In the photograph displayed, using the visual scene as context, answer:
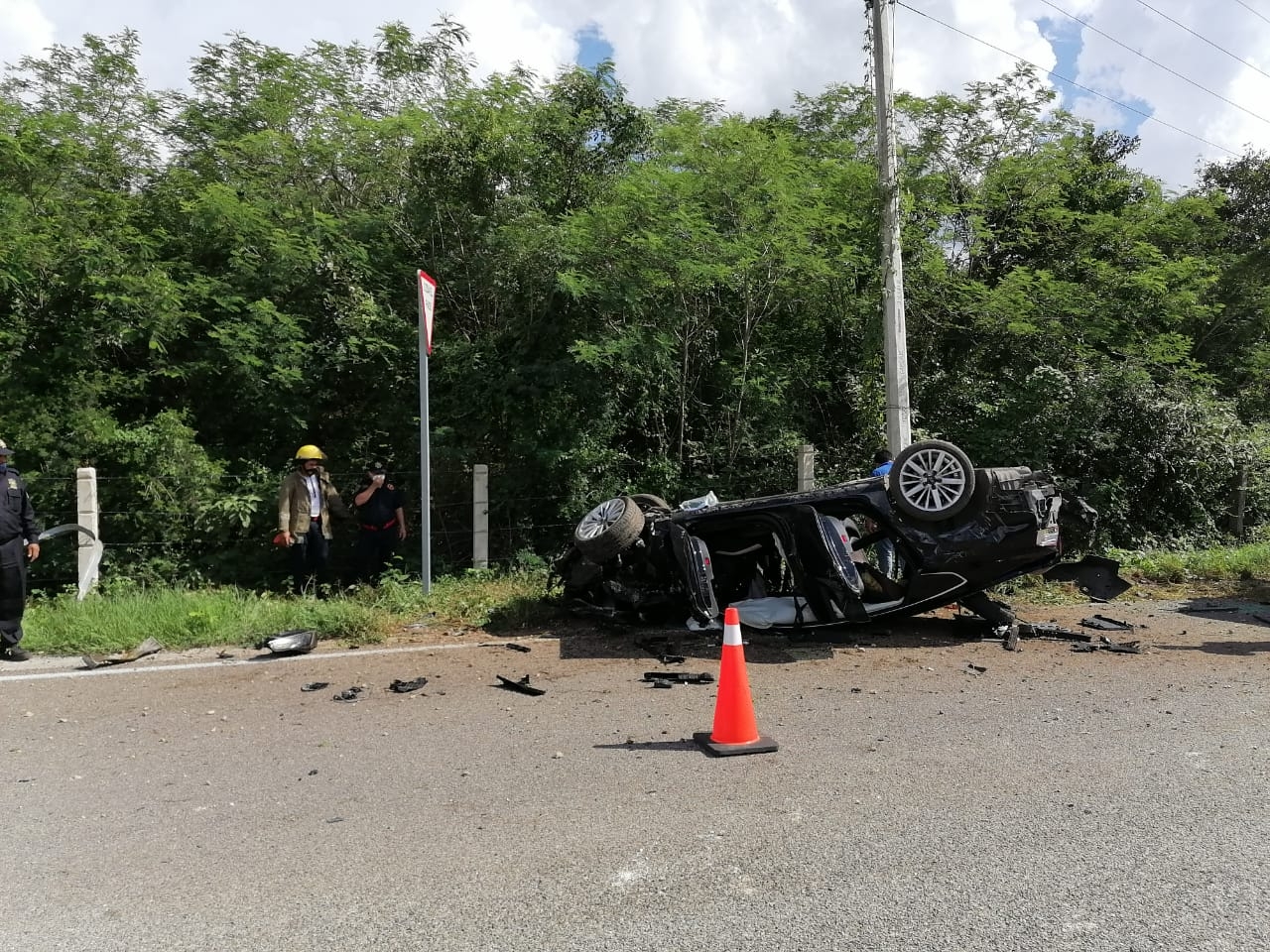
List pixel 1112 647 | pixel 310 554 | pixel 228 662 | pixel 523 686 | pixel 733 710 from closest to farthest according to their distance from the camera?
1. pixel 733 710
2. pixel 523 686
3. pixel 228 662
4. pixel 1112 647
5. pixel 310 554

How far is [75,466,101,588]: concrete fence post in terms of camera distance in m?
8.50

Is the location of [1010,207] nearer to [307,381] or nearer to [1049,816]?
[307,381]

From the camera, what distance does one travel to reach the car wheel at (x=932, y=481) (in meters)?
6.60

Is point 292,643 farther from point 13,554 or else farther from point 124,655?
point 13,554

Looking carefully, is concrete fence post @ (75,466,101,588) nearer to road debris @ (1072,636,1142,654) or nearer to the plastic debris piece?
the plastic debris piece

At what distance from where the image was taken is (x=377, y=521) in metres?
9.30

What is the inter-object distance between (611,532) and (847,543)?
72.8 inches

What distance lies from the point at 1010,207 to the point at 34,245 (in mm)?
14457

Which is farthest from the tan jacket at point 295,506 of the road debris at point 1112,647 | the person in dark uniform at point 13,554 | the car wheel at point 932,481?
the road debris at point 1112,647

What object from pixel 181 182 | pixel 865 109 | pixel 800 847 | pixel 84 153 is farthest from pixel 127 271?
pixel 865 109

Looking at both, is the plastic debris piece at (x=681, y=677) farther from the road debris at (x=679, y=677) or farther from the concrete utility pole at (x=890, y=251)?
the concrete utility pole at (x=890, y=251)

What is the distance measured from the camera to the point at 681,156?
11.1 meters

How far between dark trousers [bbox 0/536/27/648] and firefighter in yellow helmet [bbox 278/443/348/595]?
233 cm

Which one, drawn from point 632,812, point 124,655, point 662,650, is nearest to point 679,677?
point 662,650
